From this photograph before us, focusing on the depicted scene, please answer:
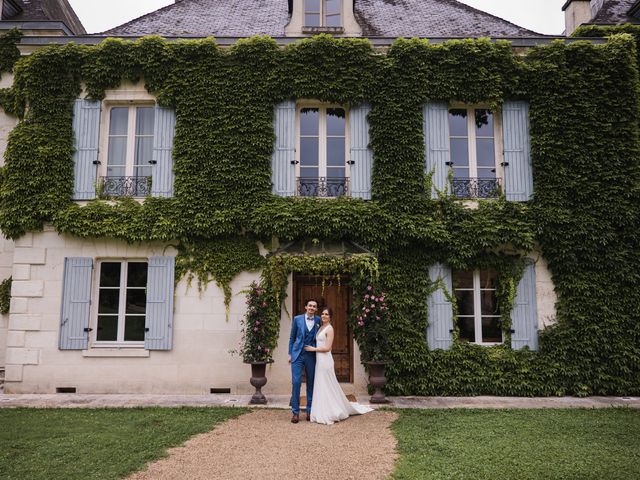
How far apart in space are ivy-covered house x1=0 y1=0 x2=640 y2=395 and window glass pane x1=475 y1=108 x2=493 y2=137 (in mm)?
45

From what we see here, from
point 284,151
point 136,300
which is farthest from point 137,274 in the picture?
point 284,151

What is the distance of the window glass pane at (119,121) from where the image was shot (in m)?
9.77

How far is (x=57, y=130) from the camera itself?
9422mm

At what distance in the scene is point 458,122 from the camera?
32.3 ft

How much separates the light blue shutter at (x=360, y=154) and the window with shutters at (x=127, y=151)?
3.93 meters

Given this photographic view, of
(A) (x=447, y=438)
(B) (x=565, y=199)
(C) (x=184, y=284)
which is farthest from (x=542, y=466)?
(C) (x=184, y=284)

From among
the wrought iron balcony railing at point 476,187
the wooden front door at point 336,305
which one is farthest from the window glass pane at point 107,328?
the wrought iron balcony railing at point 476,187

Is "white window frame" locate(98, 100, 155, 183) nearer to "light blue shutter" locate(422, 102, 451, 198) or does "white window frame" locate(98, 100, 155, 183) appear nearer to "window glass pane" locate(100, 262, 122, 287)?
"window glass pane" locate(100, 262, 122, 287)

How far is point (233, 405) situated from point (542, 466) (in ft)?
15.8

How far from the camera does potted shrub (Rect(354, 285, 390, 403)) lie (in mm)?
8328

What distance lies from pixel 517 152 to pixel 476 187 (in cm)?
108

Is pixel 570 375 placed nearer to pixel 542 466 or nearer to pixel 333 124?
pixel 542 466

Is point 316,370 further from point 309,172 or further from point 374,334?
point 309,172

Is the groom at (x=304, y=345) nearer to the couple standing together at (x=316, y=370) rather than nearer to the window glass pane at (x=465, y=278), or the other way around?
the couple standing together at (x=316, y=370)
